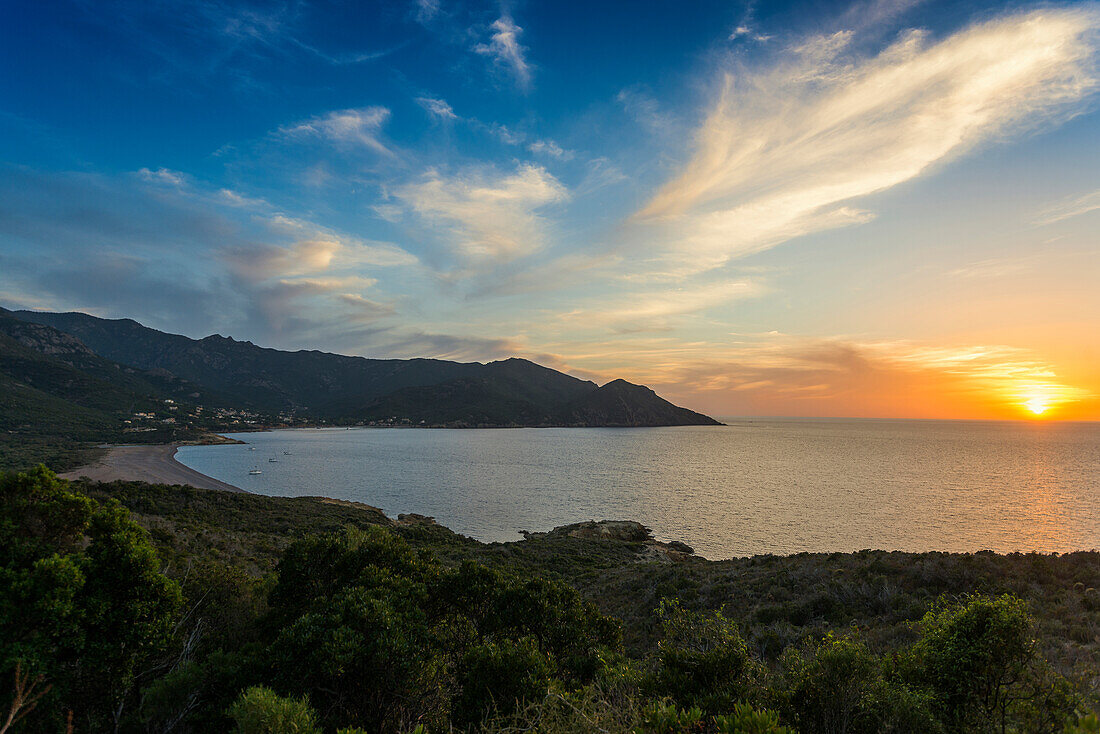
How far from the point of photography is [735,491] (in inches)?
2908

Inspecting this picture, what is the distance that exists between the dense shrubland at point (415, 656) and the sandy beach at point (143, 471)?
61515 mm

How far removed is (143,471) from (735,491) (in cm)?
9867

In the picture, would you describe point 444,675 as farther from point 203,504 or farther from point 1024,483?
point 1024,483

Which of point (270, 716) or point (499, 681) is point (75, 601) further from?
point (499, 681)

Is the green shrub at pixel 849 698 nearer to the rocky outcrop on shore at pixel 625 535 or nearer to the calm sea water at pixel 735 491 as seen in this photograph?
the rocky outcrop on shore at pixel 625 535

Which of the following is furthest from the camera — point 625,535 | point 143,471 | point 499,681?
point 143,471

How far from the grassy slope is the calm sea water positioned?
689 inches

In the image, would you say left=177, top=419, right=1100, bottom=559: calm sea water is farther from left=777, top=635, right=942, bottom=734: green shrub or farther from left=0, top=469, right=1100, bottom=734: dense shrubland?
left=777, top=635, right=942, bottom=734: green shrub

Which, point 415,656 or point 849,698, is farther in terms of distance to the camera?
point 415,656

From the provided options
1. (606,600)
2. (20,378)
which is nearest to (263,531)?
(606,600)

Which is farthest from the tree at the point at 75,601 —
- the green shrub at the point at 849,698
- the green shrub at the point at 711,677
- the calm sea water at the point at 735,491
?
the calm sea water at the point at 735,491

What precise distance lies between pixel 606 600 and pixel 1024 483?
9434 centimetres

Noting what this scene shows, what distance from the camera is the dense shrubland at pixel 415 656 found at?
6914mm

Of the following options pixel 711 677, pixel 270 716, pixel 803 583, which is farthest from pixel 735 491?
pixel 270 716
